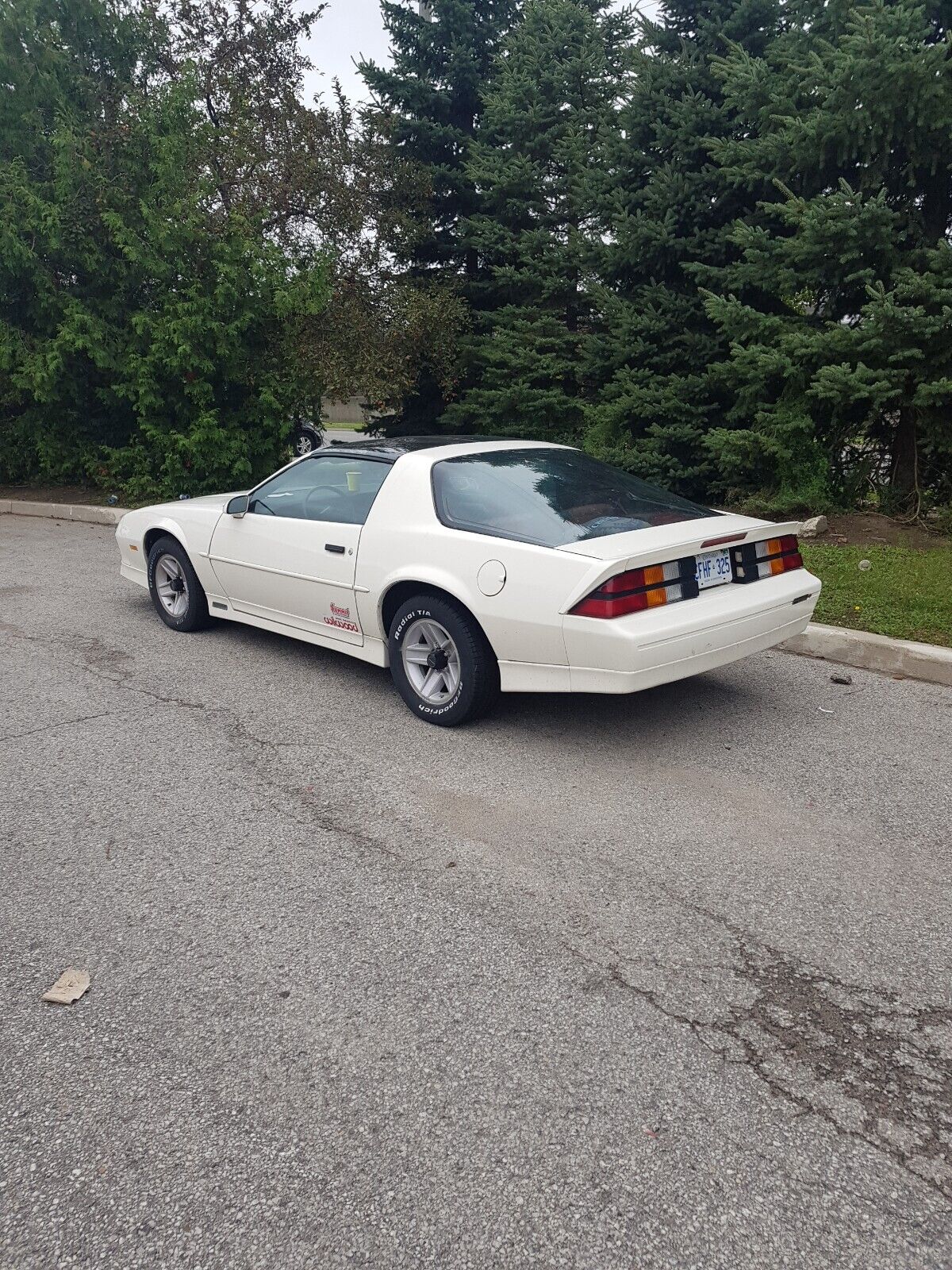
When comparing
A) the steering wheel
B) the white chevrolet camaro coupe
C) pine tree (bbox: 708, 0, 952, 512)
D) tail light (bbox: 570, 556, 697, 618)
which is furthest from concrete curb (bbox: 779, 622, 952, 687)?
pine tree (bbox: 708, 0, 952, 512)

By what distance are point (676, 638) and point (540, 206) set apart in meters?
12.3

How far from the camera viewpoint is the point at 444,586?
4.62m

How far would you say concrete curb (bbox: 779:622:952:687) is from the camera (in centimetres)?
559

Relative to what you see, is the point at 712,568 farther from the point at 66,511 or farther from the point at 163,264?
the point at 66,511

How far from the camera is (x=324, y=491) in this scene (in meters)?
5.62

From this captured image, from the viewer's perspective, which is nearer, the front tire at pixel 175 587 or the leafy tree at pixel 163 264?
the front tire at pixel 175 587

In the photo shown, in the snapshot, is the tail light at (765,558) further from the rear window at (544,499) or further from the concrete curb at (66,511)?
the concrete curb at (66,511)

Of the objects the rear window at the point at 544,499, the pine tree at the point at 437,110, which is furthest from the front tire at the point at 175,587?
the pine tree at the point at 437,110

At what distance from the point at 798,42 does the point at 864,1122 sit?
1026cm

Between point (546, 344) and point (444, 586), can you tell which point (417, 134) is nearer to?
point (546, 344)

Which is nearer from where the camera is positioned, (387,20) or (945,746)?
(945,746)

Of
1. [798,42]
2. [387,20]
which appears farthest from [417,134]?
[798,42]

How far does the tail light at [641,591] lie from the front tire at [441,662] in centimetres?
65

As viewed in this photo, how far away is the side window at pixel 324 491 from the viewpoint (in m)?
5.35
